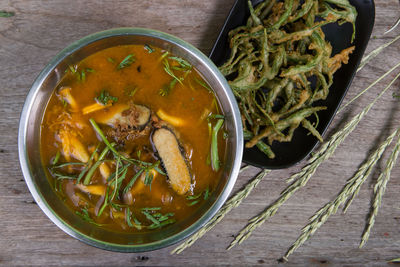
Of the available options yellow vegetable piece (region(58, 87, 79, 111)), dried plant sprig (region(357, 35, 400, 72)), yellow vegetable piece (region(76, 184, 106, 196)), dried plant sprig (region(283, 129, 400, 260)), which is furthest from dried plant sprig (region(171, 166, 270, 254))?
yellow vegetable piece (region(58, 87, 79, 111))

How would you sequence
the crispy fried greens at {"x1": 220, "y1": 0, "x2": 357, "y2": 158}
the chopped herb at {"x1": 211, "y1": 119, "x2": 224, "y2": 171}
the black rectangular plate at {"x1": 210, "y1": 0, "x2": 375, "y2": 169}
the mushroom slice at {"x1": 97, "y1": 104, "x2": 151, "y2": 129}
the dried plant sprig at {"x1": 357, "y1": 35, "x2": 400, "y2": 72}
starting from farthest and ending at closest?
the dried plant sprig at {"x1": 357, "y1": 35, "x2": 400, "y2": 72}
the black rectangular plate at {"x1": 210, "y1": 0, "x2": 375, "y2": 169}
the crispy fried greens at {"x1": 220, "y1": 0, "x2": 357, "y2": 158}
the chopped herb at {"x1": 211, "y1": 119, "x2": 224, "y2": 171}
the mushroom slice at {"x1": 97, "y1": 104, "x2": 151, "y2": 129}

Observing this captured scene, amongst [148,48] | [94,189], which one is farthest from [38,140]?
[148,48]

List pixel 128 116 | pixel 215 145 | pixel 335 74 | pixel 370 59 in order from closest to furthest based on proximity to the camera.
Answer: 1. pixel 128 116
2. pixel 215 145
3. pixel 335 74
4. pixel 370 59

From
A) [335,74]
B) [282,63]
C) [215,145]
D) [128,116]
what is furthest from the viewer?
[335,74]

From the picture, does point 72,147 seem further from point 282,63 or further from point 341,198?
point 341,198

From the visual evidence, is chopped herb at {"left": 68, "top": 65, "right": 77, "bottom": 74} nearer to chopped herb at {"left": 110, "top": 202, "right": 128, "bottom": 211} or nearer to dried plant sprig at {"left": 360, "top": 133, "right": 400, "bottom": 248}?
chopped herb at {"left": 110, "top": 202, "right": 128, "bottom": 211}

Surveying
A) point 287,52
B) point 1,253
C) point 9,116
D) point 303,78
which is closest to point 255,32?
point 287,52
